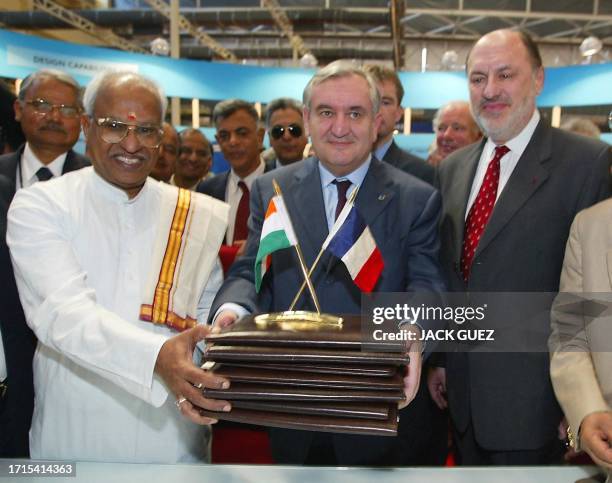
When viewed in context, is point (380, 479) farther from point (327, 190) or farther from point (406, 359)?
point (327, 190)

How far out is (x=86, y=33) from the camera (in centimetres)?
1337

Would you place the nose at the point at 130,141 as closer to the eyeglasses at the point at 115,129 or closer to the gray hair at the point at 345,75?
the eyeglasses at the point at 115,129

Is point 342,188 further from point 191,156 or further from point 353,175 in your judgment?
point 191,156

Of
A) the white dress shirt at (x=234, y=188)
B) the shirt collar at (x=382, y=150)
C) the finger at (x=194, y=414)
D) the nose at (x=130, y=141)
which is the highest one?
the shirt collar at (x=382, y=150)

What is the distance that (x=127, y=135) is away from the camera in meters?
1.70

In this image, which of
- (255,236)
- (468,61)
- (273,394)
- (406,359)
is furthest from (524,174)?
(273,394)

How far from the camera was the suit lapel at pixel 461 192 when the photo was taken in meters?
2.04

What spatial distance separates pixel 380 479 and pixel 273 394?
25cm

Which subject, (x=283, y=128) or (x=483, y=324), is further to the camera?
(x=283, y=128)

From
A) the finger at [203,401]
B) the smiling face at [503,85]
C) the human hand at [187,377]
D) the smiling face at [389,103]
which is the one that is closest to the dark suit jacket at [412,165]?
the smiling face at [389,103]

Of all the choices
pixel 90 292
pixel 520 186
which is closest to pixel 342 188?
pixel 520 186

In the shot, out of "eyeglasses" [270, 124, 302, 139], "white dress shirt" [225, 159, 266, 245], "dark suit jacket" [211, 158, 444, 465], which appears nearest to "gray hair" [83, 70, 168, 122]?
"dark suit jacket" [211, 158, 444, 465]

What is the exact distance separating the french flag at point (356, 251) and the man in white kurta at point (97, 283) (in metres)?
0.42

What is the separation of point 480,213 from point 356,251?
66 centimetres
